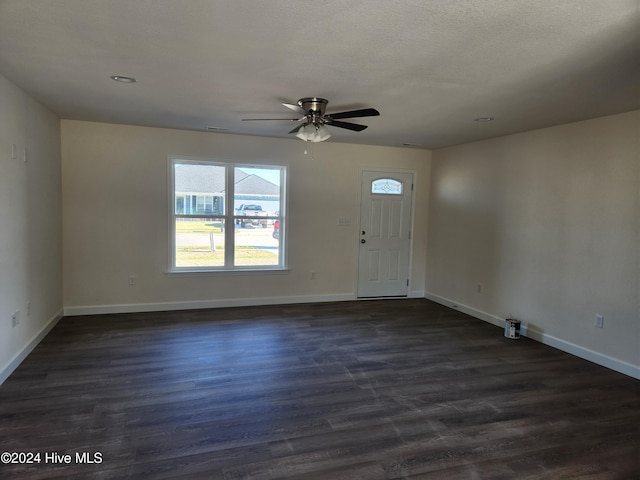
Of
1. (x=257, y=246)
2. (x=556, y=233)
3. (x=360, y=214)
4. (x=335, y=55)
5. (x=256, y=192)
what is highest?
(x=335, y=55)

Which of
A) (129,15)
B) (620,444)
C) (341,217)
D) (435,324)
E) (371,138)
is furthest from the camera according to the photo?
(341,217)

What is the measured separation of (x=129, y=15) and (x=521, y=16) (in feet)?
6.49

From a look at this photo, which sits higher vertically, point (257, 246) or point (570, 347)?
point (257, 246)

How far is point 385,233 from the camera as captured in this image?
6.21 m

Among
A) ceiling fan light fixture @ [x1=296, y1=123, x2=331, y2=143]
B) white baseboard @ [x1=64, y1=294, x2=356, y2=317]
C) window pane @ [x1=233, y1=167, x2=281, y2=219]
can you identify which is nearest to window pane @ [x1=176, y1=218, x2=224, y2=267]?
window pane @ [x1=233, y1=167, x2=281, y2=219]

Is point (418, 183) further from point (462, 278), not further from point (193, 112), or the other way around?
point (193, 112)

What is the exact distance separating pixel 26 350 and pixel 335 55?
377cm

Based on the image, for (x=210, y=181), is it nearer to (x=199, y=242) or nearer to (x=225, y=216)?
(x=225, y=216)

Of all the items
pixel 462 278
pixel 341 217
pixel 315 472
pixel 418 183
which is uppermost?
pixel 418 183

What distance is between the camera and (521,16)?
6.13 ft

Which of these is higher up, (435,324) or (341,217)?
(341,217)

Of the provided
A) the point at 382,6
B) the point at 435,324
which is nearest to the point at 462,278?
the point at 435,324

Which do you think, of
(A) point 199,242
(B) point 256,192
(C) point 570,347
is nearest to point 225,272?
(A) point 199,242

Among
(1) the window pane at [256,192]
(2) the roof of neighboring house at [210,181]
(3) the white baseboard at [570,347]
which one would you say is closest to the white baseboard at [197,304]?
(1) the window pane at [256,192]
